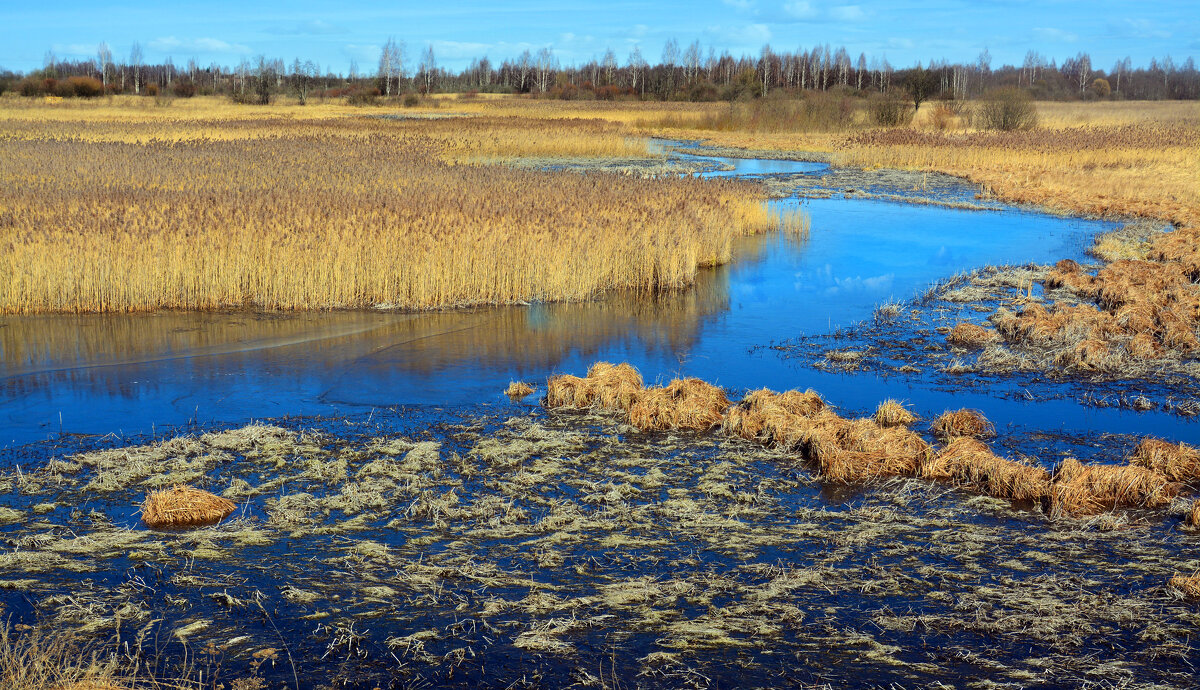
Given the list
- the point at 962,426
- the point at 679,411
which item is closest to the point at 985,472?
the point at 962,426

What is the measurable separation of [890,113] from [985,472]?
47.0m

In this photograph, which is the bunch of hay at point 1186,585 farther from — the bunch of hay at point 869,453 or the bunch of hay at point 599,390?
the bunch of hay at point 599,390

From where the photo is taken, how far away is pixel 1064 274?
16078 millimetres

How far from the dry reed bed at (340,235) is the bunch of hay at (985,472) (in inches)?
320

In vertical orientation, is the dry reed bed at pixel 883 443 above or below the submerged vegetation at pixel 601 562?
above

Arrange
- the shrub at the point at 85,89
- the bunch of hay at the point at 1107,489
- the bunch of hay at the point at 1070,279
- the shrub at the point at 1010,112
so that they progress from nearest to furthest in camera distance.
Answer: the bunch of hay at the point at 1107,489
the bunch of hay at the point at 1070,279
the shrub at the point at 1010,112
the shrub at the point at 85,89

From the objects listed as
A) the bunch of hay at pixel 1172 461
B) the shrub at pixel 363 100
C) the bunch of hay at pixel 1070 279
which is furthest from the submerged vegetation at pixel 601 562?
the shrub at pixel 363 100

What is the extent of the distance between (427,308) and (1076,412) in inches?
339

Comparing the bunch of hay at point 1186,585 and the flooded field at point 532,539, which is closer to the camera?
the flooded field at point 532,539

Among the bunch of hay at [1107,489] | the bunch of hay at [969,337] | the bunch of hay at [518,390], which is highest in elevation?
the bunch of hay at [969,337]

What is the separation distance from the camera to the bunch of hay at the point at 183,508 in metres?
6.48

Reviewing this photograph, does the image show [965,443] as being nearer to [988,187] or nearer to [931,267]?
[931,267]

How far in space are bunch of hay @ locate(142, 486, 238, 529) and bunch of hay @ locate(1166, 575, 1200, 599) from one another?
6039 millimetres

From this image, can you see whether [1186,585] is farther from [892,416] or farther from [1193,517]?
[892,416]
